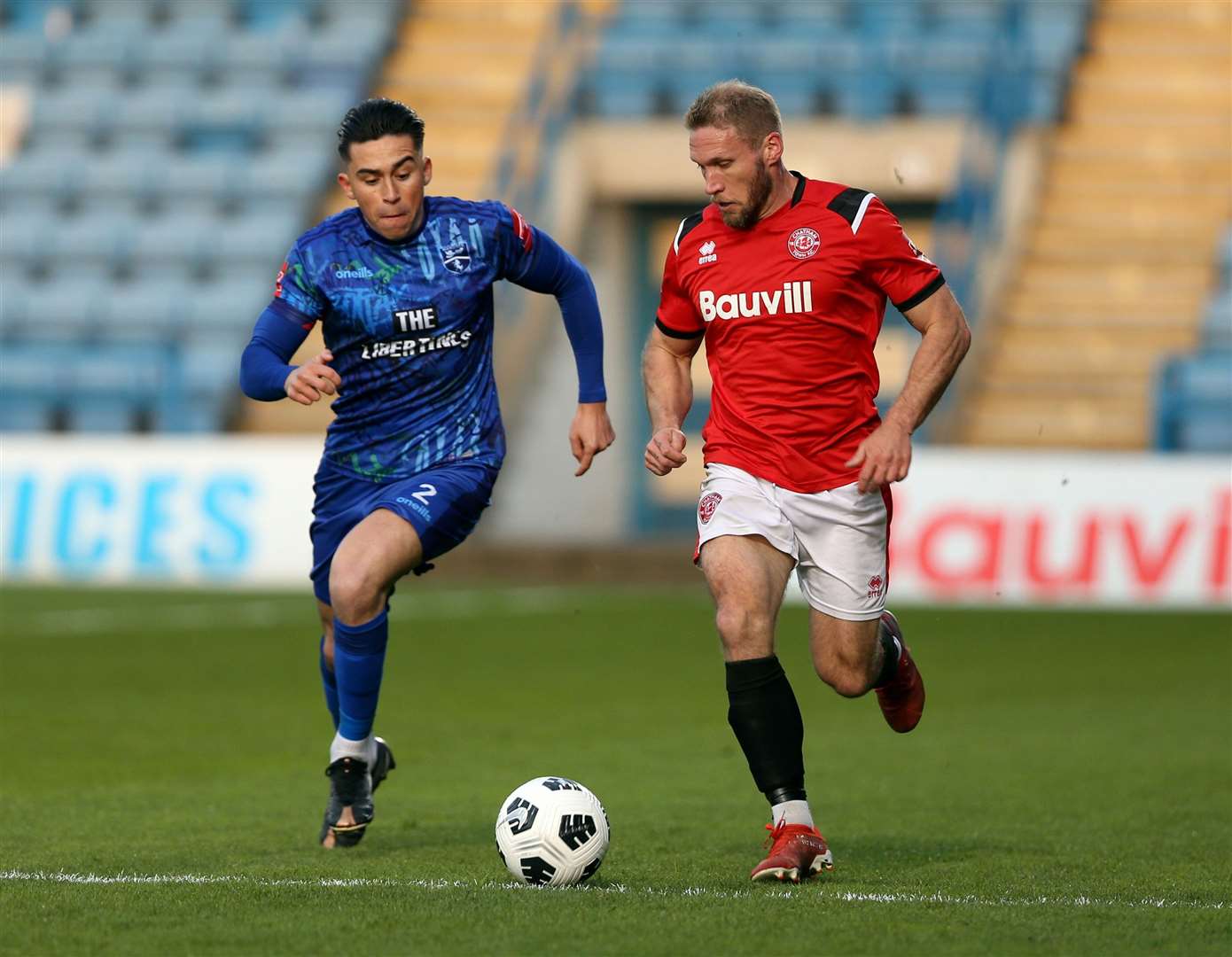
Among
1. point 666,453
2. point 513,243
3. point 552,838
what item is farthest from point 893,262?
point 552,838

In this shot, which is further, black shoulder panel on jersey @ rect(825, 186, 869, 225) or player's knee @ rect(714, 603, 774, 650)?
black shoulder panel on jersey @ rect(825, 186, 869, 225)

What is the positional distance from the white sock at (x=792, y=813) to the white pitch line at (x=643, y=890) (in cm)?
24

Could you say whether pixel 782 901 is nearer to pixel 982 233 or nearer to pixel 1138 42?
pixel 982 233

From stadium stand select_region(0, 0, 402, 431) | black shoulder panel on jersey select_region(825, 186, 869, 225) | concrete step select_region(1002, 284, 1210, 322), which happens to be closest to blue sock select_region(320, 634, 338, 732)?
black shoulder panel on jersey select_region(825, 186, 869, 225)

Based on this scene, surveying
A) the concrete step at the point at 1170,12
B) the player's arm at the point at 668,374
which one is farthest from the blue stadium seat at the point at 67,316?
the player's arm at the point at 668,374

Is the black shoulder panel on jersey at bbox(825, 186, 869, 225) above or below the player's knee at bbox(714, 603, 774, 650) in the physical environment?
above

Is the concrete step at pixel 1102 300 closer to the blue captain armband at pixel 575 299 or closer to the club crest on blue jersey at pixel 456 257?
the blue captain armband at pixel 575 299

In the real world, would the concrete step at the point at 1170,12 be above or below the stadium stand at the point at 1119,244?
above

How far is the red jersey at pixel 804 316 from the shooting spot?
607 cm

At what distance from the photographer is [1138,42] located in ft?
71.4

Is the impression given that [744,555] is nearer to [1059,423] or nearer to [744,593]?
[744,593]

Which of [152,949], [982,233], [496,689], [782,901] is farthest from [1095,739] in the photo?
[982,233]

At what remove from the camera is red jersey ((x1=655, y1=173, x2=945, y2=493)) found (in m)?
6.07

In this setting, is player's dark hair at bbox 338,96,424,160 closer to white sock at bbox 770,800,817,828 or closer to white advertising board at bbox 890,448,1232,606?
white sock at bbox 770,800,817,828
